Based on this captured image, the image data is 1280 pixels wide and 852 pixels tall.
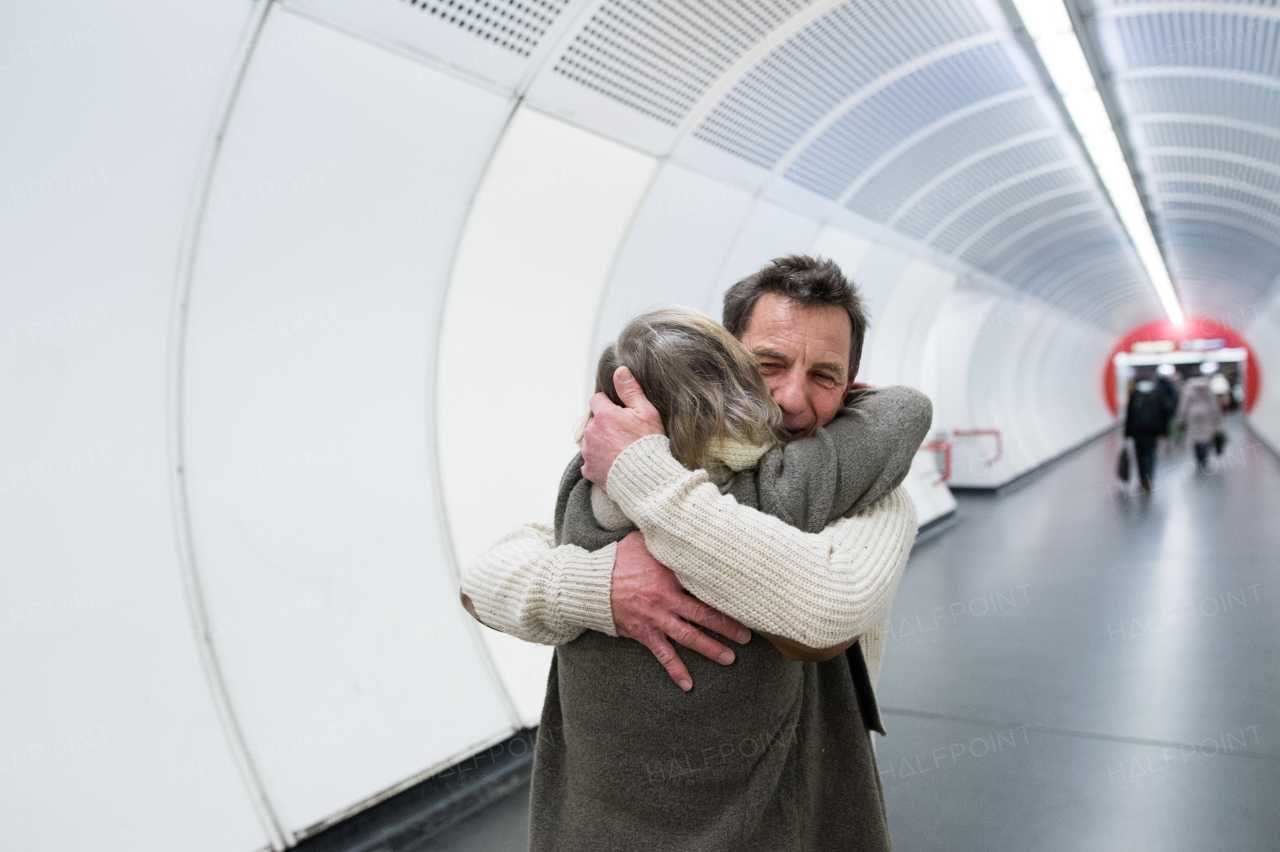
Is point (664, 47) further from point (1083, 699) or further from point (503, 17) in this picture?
point (1083, 699)

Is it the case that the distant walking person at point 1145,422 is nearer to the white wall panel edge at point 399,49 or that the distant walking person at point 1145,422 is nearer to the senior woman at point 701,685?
the white wall panel edge at point 399,49

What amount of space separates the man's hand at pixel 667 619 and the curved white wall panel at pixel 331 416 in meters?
2.84

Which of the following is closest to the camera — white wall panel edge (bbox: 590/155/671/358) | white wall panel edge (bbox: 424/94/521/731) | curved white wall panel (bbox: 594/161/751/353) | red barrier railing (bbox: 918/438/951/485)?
white wall panel edge (bbox: 424/94/521/731)

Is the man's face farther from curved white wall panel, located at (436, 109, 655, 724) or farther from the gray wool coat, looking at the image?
curved white wall panel, located at (436, 109, 655, 724)

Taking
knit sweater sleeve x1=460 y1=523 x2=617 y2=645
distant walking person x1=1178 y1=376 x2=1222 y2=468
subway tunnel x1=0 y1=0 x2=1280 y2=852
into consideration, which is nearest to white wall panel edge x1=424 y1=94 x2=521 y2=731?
subway tunnel x1=0 y1=0 x2=1280 y2=852

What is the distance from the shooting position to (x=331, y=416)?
4.31 meters

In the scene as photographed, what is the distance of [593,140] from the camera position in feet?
16.7

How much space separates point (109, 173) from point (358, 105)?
3.55 ft

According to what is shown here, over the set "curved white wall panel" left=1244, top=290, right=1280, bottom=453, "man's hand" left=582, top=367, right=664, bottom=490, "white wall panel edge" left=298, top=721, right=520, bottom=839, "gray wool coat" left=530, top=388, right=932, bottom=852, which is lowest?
"curved white wall panel" left=1244, top=290, right=1280, bottom=453

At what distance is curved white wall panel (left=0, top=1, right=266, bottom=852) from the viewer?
10.1 feet

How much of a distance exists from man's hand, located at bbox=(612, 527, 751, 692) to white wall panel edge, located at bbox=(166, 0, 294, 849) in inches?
111

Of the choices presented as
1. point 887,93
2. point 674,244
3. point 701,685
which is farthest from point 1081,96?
point 701,685

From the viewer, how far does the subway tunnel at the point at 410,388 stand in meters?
3.27

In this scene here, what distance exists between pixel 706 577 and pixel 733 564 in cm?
6
